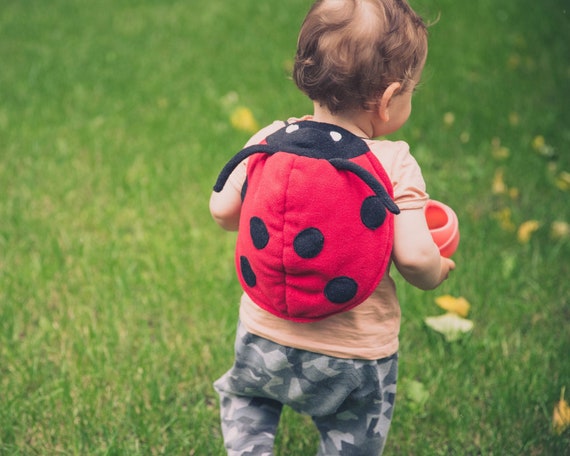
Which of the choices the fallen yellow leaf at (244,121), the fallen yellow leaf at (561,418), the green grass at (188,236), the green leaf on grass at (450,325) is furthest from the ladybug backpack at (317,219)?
the fallen yellow leaf at (244,121)

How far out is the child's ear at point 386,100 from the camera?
136 centimetres

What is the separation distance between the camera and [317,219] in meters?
1.32

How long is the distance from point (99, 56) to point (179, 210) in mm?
2049

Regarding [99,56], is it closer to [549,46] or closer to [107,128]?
[107,128]

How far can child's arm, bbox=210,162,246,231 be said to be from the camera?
1560 mm

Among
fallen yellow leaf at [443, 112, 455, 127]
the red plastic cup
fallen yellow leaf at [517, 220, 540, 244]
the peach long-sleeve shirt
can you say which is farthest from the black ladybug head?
fallen yellow leaf at [443, 112, 455, 127]

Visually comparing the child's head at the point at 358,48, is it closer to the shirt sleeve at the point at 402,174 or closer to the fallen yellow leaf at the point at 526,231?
the shirt sleeve at the point at 402,174

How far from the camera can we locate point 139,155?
3498 millimetres

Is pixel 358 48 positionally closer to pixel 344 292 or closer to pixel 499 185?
pixel 344 292

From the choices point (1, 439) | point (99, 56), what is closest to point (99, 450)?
point (1, 439)

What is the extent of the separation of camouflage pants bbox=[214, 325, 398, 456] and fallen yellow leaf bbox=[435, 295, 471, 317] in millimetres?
893

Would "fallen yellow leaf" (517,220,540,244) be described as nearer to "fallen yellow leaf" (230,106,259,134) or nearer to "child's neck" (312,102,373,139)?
"fallen yellow leaf" (230,106,259,134)

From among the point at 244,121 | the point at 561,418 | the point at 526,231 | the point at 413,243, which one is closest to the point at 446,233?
the point at 413,243

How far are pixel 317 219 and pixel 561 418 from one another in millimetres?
1146
